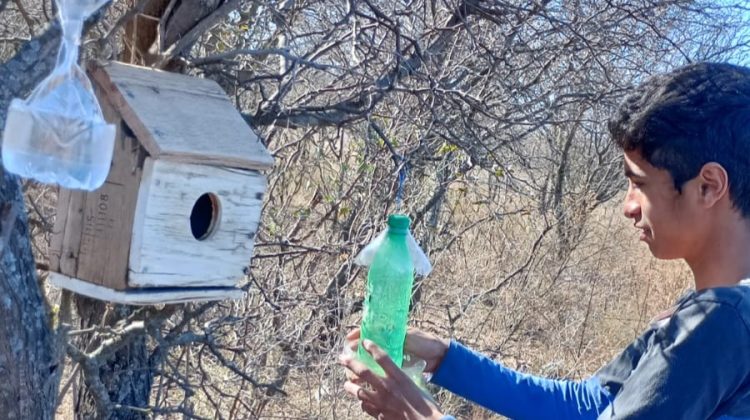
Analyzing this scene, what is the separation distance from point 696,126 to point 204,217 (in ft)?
3.69

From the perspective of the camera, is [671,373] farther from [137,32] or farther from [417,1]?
[417,1]

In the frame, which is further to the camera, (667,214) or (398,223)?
(398,223)

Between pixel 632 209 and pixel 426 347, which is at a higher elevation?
pixel 632 209

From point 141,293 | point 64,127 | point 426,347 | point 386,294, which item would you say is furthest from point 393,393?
point 64,127

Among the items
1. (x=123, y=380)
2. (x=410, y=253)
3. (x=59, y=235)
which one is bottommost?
(x=123, y=380)

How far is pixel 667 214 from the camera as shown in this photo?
5.08 feet

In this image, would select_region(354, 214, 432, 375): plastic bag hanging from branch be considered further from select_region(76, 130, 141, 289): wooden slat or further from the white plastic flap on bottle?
select_region(76, 130, 141, 289): wooden slat

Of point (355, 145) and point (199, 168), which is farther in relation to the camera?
point (355, 145)

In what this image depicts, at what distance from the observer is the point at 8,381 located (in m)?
1.72

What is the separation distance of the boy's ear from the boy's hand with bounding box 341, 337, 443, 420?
1.91ft

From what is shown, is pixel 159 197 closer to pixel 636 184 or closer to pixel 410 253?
pixel 410 253

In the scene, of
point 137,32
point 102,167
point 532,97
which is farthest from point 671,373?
point 532,97

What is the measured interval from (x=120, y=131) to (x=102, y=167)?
321 mm

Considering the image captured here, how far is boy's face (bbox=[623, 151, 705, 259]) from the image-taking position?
5.05 feet
